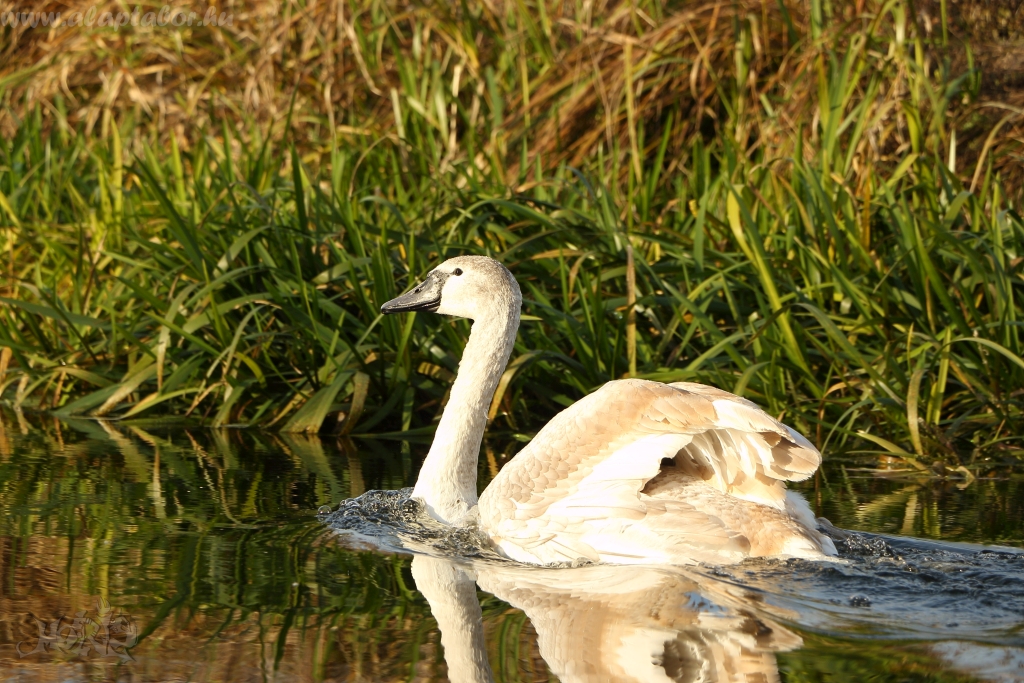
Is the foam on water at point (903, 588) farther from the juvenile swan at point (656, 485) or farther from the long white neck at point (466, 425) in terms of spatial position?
the long white neck at point (466, 425)

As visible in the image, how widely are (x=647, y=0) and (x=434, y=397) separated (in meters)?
3.88

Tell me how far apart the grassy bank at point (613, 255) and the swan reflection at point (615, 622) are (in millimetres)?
1827

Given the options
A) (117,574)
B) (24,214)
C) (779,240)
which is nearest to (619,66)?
(779,240)

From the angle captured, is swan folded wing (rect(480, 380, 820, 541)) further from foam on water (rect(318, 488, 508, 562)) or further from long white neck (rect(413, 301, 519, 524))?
long white neck (rect(413, 301, 519, 524))

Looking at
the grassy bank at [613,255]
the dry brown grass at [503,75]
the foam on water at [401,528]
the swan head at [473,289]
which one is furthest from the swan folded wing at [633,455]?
the dry brown grass at [503,75]

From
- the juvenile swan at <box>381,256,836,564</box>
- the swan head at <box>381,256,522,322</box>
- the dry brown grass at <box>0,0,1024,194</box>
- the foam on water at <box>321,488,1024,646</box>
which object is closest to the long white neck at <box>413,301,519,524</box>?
the swan head at <box>381,256,522,322</box>

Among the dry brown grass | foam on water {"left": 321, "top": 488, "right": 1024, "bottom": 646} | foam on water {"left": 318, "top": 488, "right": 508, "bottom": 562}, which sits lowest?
foam on water {"left": 318, "top": 488, "right": 508, "bottom": 562}

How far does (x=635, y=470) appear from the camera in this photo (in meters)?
3.94

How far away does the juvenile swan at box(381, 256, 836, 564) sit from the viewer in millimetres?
3791

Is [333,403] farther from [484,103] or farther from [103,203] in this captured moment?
[484,103]

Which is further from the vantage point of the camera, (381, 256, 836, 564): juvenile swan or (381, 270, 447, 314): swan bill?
(381, 270, 447, 314): swan bill

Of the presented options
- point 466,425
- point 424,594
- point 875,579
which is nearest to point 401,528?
point 466,425

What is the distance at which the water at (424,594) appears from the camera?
2.89 metres

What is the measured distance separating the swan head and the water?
0.69m
